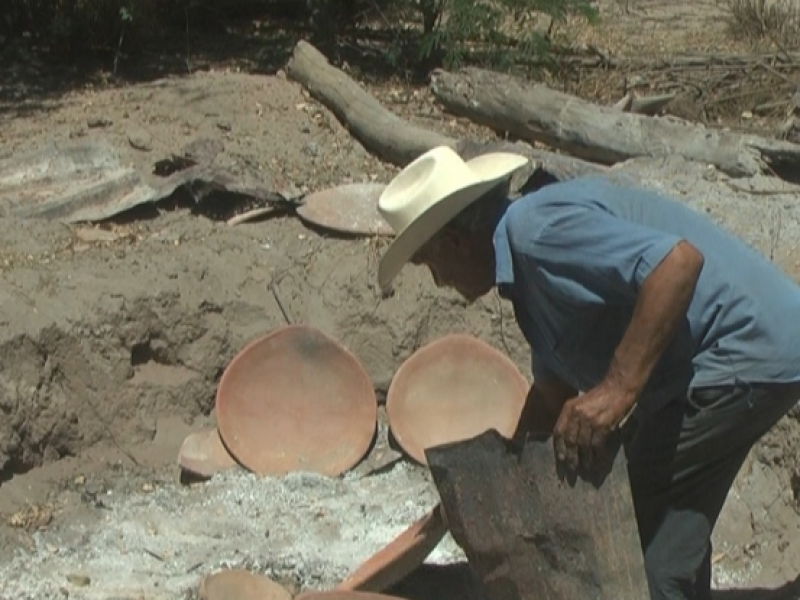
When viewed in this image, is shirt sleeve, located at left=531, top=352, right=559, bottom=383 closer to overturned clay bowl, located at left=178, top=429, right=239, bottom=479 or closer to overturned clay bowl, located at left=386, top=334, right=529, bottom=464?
overturned clay bowl, located at left=386, top=334, right=529, bottom=464

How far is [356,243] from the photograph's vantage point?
5.89 m

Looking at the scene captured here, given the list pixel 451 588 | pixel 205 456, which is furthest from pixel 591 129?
pixel 451 588

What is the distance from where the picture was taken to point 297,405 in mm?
5410

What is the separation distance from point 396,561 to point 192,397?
79.3 inches

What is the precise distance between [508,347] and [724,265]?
8.95ft

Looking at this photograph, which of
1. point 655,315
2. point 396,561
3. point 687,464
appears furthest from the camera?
point 396,561

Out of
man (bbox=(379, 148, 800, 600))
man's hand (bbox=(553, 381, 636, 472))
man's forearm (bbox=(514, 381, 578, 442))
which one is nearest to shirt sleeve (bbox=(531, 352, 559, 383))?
man's forearm (bbox=(514, 381, 578, 442))

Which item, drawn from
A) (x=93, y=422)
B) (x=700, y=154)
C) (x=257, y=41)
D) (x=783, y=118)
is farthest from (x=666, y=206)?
(x=257, y=41)

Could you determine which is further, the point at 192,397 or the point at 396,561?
the point at 192,397

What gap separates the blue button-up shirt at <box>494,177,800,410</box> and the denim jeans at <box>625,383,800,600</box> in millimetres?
49

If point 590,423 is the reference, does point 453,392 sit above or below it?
below

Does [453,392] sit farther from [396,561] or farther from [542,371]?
[542,371]

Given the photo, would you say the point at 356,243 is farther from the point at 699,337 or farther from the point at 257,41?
the point at 257,41

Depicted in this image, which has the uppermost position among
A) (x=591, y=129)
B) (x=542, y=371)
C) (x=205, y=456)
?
(x=542, y=371)
